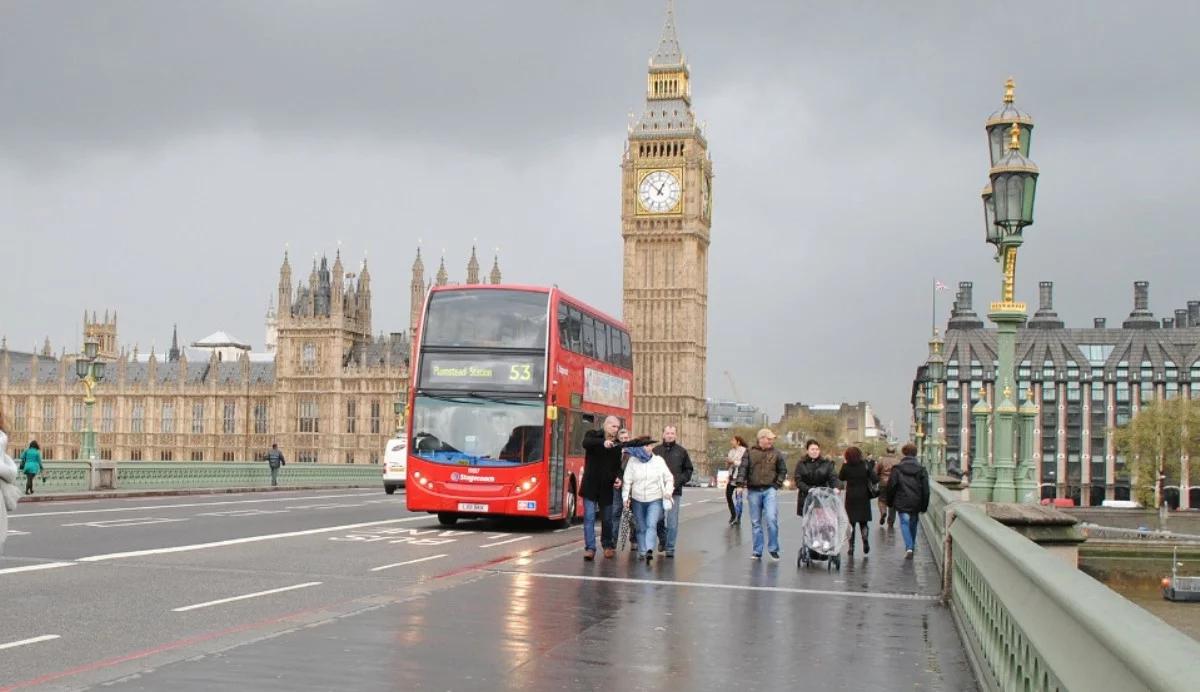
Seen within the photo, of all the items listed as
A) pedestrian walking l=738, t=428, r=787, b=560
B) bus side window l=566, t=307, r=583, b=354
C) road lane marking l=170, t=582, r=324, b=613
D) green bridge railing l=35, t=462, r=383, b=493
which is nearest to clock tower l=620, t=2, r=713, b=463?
green bridge railing l=35, t=462, r=383, b=493

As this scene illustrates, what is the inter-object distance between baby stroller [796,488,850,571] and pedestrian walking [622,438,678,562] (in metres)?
1.74

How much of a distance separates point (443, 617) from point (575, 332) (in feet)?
43.9

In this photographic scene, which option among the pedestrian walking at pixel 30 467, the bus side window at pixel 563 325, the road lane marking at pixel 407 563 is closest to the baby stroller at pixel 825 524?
the road lane marking at pixel 407 563

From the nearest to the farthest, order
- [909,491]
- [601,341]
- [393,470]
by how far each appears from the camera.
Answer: [909,491] → [601,341] → [393,470]

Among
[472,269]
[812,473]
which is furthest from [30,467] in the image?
[472,269]

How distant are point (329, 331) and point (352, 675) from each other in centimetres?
9076

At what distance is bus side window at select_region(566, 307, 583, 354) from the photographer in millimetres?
24109

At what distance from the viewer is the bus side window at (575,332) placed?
2411cm

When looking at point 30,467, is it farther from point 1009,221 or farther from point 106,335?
point 106,335

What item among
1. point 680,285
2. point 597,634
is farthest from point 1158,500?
point 597,634

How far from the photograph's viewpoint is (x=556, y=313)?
75.7 feet

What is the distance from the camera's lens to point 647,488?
17.7 m

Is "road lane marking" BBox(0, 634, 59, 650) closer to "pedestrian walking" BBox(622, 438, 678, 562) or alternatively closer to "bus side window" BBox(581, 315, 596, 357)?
"pedestrian walking" BBox(622, 438, 678, 562)

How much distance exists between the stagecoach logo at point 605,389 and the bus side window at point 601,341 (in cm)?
33
